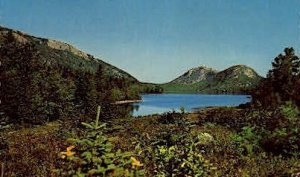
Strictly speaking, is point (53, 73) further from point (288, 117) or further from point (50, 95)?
point (288, 117)

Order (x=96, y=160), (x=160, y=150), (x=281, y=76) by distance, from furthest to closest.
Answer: (x=281, y=76), (x=160, y=150), (x=96, y=160)

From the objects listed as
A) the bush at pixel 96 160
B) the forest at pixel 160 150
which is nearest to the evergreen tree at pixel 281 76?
the forest at pixel 160 150

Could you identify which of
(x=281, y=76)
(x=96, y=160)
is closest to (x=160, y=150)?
(x=96, y=160)

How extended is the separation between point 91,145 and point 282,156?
32.4 feet

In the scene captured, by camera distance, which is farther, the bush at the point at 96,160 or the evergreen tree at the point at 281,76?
the evergreen tree at the point at 281,76

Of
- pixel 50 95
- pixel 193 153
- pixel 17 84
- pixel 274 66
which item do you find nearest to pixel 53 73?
pixel 50 95

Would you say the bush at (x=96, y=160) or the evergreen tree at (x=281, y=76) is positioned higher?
the evergreen tree at (x=281, y=76)

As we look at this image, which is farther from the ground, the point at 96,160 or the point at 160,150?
the point at 96,160

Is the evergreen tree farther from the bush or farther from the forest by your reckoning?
the bush

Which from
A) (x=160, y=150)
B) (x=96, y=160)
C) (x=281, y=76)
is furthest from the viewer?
(x=281, y=76)

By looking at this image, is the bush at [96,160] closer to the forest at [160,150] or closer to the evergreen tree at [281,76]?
the forest at [160,150]

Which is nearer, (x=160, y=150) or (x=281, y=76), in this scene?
(x=160, y=150)

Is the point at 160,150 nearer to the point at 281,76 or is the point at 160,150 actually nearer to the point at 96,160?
the point at 96,160

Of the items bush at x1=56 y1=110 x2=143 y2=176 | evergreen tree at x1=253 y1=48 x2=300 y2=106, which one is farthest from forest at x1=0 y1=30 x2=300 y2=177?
evergreen tree at x1=253 y1=48 x2=300 y2=106
